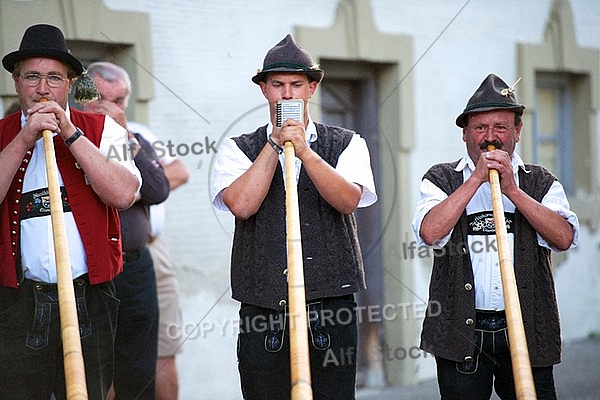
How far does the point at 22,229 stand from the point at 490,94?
1.85m

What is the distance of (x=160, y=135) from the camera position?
6223mm

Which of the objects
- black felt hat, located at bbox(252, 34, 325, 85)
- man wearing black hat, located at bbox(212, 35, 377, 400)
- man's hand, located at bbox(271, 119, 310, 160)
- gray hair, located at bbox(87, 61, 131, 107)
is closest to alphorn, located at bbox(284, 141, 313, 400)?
man's hand, located at bbox(271, 119, 310, 160)

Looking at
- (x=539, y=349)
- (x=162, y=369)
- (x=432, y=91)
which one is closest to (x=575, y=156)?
(x=432, y=91)

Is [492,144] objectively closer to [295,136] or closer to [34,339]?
[295,136]

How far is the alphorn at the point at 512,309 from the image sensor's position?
3648 mm

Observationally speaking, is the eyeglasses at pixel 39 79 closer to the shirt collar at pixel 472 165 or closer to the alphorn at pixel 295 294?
the alphorn at pixel 295 294

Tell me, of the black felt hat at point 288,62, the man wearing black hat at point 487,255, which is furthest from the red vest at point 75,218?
the man wearing black hat at point 487,255

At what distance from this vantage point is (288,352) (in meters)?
3.99

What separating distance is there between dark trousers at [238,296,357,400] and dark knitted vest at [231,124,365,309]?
2.6 inches

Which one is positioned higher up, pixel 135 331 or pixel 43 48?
pixel 43 48

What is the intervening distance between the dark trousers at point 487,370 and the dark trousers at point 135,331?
5.41 ft

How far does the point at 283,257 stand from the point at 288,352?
0.35 metres

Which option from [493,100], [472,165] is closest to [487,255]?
[472,165]

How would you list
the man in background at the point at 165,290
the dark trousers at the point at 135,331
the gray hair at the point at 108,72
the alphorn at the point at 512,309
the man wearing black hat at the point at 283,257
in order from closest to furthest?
the alphorn at the point at 512,309
the man wearing black hat at the point at 283,257
the dark trousers at the point at 135,331
the gray hair at the point at 108,72
the man in background at the point at 165,290
